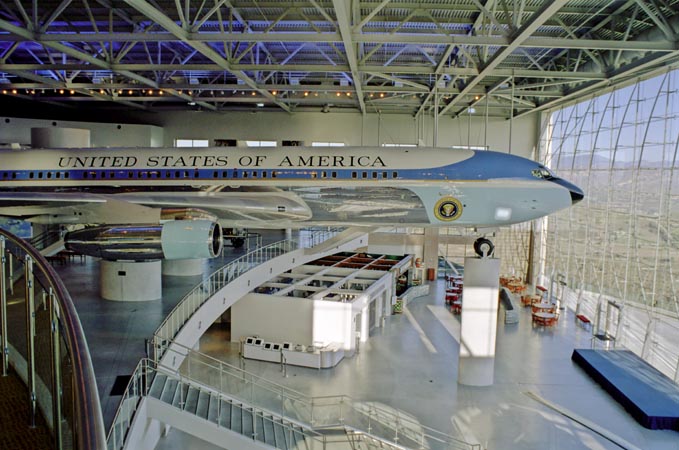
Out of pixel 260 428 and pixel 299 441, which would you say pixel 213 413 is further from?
pixel 299 441

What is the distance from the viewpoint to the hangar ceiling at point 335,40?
13383 millimetres

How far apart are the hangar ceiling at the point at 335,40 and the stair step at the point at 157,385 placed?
26.6ft

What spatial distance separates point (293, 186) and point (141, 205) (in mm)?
4543

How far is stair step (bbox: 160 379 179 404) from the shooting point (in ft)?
33.4

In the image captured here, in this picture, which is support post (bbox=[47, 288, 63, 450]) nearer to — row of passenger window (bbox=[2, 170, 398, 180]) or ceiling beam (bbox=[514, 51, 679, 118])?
row of passenger window (bbox=[2, 170, 398, 180])

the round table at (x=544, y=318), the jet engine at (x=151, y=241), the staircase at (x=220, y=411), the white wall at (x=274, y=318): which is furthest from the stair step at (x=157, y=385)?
the round table at (x=544, y=318)

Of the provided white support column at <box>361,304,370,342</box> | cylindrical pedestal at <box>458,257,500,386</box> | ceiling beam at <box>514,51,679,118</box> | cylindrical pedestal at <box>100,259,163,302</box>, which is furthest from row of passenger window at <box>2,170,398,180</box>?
ceiling beam at <box>514,51,679,118</box>

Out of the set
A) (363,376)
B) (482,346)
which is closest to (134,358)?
(363,376)

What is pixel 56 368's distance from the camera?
8.80 ft

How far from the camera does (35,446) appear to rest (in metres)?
2.71

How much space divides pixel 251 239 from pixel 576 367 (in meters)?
15.9

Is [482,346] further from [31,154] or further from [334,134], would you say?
[334,134]

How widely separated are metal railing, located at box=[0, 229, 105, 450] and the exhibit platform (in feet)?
57.7

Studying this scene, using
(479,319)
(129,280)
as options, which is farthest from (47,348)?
(479,319)
